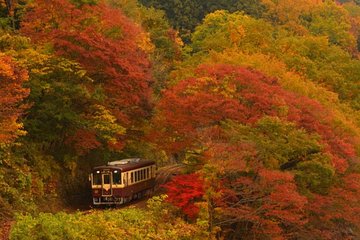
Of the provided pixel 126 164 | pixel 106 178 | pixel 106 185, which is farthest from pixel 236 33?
pixel 106 185

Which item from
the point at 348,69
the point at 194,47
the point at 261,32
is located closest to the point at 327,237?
the point at 348,69

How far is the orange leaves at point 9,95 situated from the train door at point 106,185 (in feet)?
20.4

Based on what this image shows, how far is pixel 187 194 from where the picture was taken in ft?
69.3

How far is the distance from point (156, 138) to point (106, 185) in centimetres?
316

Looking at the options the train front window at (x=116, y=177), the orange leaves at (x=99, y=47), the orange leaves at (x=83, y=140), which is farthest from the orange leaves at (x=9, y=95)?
the train front window at (x=116, y=177)

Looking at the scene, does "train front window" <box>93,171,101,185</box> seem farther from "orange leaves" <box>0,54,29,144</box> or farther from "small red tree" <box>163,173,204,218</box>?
"orange leaves" <box>0,54,29,144</box>

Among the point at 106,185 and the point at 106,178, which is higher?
the point at 106,178

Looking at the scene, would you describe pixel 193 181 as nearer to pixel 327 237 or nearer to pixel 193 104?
pixel 193 104

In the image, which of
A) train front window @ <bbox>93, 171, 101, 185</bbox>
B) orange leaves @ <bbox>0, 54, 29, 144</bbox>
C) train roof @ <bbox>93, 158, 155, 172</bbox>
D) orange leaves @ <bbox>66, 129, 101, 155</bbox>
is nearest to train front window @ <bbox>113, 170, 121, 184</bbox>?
train roof @ <bbox>93, 158, 155, 172</bbox>

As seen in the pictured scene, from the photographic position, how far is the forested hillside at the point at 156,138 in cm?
1984

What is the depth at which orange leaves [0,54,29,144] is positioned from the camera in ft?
60.2

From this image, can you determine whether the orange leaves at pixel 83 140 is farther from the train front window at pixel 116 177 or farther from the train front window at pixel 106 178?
the train front window at pixel 116 177

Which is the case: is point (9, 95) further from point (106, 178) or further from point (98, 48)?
point (106, 178)

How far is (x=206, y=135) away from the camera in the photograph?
23.0 m
